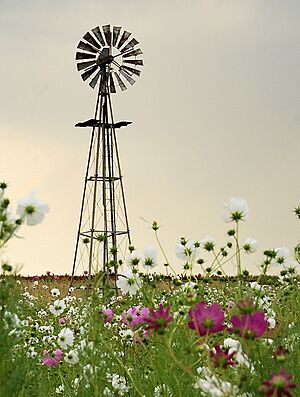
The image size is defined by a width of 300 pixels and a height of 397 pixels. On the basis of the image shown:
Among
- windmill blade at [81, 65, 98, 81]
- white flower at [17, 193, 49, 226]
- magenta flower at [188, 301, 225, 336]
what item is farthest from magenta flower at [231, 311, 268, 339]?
windmill blade at [81, 65, 98, 81]

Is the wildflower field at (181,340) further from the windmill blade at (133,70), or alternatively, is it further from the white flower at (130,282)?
the windmill blade at (133,70)

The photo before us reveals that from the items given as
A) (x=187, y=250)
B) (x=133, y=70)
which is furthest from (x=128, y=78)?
(x=187, y=250)

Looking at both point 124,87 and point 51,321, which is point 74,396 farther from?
point 124,87

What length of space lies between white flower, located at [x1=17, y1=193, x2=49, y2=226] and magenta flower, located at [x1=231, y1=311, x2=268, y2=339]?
1.22 meters

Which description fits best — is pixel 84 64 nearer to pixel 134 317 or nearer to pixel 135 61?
pixel 135 61

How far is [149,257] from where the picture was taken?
3.78 meters

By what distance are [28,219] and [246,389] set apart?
1.15m

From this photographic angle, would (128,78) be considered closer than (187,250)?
No

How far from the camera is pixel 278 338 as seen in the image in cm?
342

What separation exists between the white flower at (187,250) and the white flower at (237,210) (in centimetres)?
69

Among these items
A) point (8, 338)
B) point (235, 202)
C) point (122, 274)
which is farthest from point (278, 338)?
point (8, 338)

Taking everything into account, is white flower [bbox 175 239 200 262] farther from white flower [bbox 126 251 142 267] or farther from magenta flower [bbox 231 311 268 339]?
magenta flower [bbox 231 311 268 339]

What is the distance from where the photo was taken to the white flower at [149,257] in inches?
148

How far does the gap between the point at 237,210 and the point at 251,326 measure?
4.88 ft
